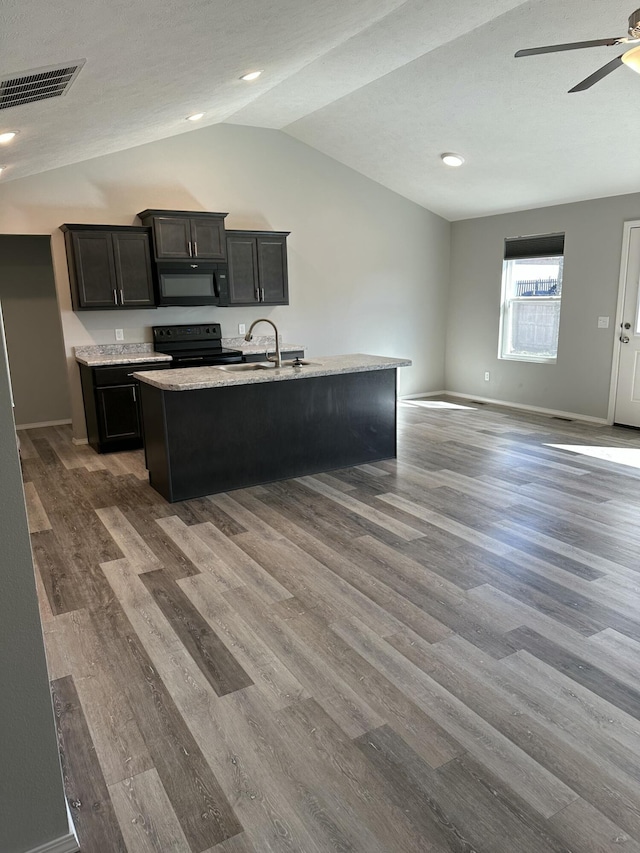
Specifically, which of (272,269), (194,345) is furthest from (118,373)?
(272,269)

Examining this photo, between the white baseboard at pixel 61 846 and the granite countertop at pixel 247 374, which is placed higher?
the granite countertop at pixel 247 374

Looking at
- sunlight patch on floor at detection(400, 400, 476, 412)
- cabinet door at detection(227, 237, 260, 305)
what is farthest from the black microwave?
sunlight patch on floor at detection(400, 400, 476, 412)

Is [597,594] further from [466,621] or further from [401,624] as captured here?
[401,624]

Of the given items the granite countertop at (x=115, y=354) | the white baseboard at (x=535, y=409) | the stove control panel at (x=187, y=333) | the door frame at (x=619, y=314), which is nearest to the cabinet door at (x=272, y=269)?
the stove control panel at (x=187, y=333)

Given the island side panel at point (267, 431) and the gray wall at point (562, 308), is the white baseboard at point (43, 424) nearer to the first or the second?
the island side panel at point (267, 431)

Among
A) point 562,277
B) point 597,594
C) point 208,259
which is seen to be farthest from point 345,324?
point 597,594

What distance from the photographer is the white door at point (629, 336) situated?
601 cm

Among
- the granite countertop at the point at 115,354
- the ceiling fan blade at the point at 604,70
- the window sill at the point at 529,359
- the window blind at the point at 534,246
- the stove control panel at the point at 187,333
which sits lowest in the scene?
the window sill at the point at 529,359

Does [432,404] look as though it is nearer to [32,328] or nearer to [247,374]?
[247,374]

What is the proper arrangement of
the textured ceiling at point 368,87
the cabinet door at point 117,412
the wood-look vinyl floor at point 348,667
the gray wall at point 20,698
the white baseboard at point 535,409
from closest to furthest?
the gray wall at point 20,698, the wood-look vinyl floor at point 348,667, the textured ceiling at point 368,87, the cabinet door at point 117,412, the white baseboard at point 535,409

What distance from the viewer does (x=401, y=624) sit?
2.66 meters

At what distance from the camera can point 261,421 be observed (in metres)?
4.55

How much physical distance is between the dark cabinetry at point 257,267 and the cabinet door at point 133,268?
892 mm

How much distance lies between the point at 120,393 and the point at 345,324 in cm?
307
